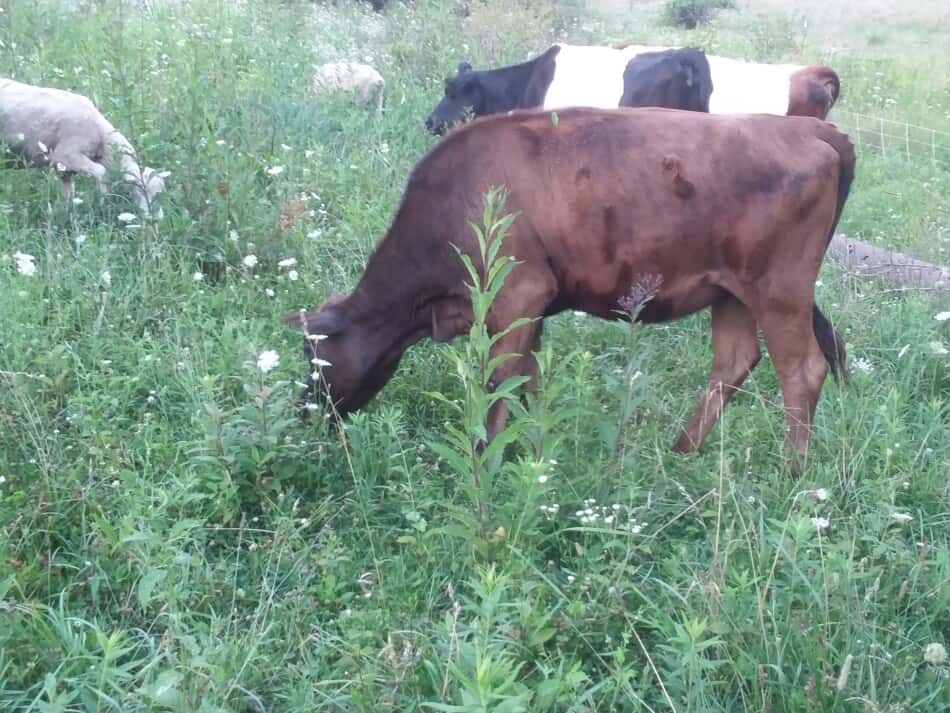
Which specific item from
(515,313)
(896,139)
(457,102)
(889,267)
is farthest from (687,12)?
(515,313)

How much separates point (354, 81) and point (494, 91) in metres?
1.27

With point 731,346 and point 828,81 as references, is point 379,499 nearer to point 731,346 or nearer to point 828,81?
point 731,346

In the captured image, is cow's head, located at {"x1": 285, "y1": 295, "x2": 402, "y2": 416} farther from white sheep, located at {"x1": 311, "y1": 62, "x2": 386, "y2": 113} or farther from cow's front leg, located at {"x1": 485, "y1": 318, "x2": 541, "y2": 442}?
white sheep, located at {"x1": 311, "y1": 62, "x2": 386, "y2": 113}

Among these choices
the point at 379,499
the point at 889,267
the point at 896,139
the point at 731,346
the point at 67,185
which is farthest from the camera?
the point at 896,139

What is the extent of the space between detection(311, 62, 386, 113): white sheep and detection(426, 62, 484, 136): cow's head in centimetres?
52

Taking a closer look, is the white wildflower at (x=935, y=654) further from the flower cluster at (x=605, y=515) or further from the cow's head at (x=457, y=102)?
the cow's head at (x=457, y=102)

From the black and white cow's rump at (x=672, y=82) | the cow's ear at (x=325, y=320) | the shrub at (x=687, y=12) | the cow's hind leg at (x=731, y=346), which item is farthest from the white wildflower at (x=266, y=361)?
the shrub at (x=687, y=12)

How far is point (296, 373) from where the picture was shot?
4.32 metres

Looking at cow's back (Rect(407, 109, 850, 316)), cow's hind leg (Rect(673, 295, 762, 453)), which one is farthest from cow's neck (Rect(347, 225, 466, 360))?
cow's hind leg (Rect(673, 295, 762, 453))

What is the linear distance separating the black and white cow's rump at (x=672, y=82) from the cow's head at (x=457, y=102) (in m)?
1.40

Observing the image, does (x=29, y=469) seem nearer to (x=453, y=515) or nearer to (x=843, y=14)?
(x=453, y=515)

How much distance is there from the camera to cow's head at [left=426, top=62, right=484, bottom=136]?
7827 mm

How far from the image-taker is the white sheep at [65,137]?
558 cm

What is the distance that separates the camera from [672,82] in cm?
682
